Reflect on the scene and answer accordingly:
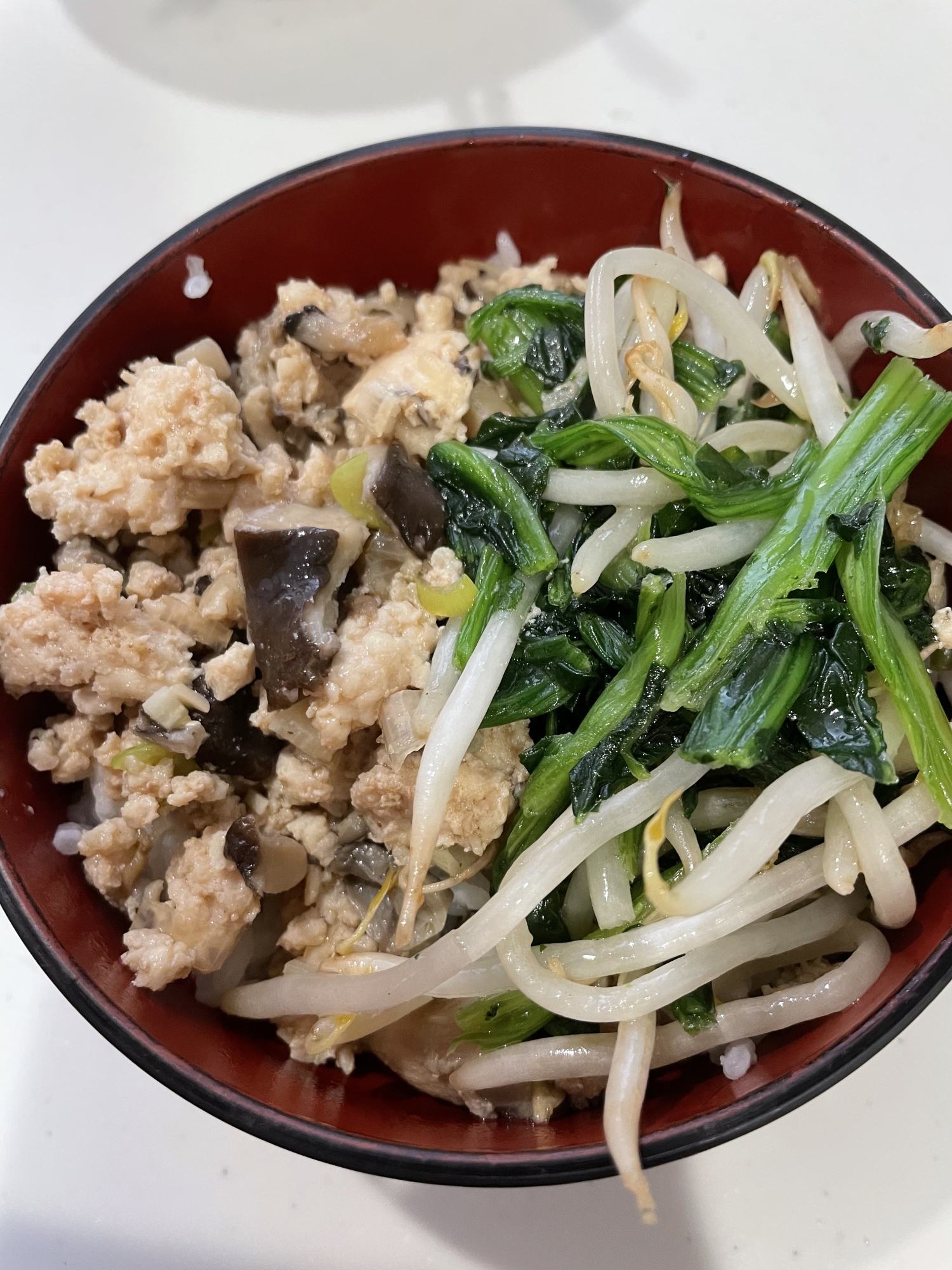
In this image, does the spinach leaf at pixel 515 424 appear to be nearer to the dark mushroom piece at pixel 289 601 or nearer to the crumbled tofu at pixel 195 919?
the dark mushroom piece at pixel 289 601

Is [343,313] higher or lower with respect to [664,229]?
higher

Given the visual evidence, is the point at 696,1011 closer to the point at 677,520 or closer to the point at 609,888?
the point at 609,888

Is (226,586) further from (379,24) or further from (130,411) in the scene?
(379,24)

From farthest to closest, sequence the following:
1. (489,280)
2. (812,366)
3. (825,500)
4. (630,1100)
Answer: (489,280) → (812,366) → (825,500) → (630,1100)

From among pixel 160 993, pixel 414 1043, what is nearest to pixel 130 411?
pixel 160 993

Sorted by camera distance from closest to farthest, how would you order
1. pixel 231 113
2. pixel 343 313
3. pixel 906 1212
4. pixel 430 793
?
pixel 430 793 < pixel 906 1212 < pixel 343 313 < pixel 231 113

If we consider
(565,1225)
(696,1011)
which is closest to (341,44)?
(696,1011)
